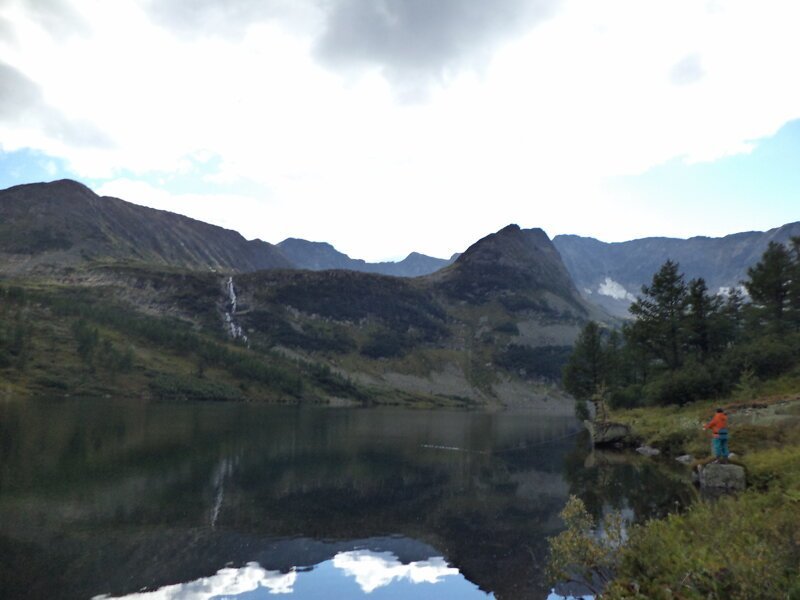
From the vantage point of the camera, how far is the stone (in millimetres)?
51312

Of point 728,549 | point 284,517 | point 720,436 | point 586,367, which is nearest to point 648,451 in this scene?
point 720,436

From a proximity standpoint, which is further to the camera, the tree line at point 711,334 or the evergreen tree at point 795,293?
the evergreen tree at point 795,293

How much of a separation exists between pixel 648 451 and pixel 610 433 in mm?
10892

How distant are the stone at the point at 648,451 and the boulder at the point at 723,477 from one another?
23.5 m

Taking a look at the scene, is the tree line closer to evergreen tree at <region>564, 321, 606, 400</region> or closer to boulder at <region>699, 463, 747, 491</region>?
evergreen tree at <region>564, 321, 606, 400</region>

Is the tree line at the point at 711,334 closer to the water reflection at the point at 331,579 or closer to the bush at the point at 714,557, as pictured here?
the water reflection at the point at 331,579

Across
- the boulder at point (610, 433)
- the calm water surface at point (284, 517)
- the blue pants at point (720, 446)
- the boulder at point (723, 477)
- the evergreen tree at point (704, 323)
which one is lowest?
the boulder at point (610, 433)

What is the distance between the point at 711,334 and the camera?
2958 inches

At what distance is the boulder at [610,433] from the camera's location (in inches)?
2458

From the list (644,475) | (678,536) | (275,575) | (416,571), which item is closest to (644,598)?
(678,536)

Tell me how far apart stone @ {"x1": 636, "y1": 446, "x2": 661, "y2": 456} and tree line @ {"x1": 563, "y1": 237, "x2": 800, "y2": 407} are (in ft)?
40.5

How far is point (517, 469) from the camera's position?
168 feet

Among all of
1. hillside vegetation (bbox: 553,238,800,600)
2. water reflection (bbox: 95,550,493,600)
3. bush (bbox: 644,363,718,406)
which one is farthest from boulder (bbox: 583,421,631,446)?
water reflection (bbox: 95,550,493,600)

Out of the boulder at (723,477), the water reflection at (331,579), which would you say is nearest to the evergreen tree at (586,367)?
the boulder at (723,477)
